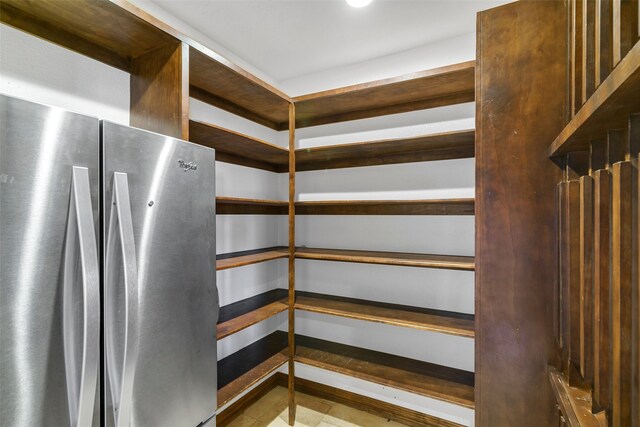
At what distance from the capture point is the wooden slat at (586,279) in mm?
812

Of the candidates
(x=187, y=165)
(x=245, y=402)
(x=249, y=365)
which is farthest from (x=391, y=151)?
(x=245, y=402)

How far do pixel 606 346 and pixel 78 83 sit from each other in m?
2.19

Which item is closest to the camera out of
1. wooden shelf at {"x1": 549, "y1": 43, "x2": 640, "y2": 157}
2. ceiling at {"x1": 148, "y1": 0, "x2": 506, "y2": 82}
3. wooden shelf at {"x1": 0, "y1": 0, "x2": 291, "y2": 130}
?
wooden shelf at {"x1": 549, "y1": 43, "x2": 640, "y2": 157}

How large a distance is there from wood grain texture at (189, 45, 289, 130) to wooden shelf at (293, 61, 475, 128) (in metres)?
0.18

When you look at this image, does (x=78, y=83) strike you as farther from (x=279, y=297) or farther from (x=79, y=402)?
(x=279, y=297)

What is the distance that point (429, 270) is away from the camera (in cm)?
207

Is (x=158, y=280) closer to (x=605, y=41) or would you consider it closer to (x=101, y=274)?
(x=101, y=274)

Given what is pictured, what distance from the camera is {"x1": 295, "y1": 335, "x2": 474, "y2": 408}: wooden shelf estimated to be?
5.70ft

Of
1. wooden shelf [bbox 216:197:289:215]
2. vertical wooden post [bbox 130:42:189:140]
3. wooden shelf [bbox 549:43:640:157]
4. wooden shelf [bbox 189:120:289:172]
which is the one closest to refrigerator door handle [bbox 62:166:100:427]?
vertical wooden post [bbox 130:42:189:140]

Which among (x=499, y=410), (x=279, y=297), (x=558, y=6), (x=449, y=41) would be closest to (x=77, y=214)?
(x=279, y=297)

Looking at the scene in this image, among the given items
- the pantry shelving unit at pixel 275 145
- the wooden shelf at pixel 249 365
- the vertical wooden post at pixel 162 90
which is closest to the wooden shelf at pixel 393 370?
the pantry shelving unit at pixel 275 145

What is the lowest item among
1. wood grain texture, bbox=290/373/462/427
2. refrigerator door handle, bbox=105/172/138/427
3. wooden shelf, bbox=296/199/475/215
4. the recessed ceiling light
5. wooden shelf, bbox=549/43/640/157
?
wood grain texture, bbox=290/373/462/427

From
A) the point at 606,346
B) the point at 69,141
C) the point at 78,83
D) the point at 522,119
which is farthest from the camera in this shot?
the point at 78,83

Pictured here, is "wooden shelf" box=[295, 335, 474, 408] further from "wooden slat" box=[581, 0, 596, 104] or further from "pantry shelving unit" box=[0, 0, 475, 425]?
"wooden slat" box=[581, 0, 596, 104]
